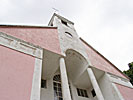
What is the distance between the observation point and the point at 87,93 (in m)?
9.93

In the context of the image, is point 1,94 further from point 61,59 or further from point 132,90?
point 132,90

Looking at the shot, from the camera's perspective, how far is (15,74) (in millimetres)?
4336

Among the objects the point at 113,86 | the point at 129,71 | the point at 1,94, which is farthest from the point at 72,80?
the point at 129,71

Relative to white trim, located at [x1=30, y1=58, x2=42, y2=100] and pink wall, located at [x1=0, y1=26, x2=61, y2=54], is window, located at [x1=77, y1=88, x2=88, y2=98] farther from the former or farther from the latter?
white trim, located at [x1=30, y1=58, x2=42, y2=100]

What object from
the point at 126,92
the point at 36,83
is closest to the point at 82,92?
the point at 126,92

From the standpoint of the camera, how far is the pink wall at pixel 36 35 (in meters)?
6.31

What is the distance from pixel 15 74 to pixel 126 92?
783 centimetres

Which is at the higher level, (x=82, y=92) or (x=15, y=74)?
(x=82, y=92)

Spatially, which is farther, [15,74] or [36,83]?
[36,83]

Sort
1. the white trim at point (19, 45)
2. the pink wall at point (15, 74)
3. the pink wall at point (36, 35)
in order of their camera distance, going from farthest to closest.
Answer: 1. the pink wall at point (36, 35)
2. the white trim at point (19, 45)
3. the pink wall at point (15, 74)

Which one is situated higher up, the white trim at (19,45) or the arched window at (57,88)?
the white trim at (19,45)

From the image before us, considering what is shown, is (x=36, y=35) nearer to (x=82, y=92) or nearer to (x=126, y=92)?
(x=82, y=92)

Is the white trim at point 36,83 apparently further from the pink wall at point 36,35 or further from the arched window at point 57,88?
the arched window at point 57,88

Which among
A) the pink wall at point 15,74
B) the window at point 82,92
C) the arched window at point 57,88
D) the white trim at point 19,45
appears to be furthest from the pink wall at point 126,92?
the pink wall at point 15,74
